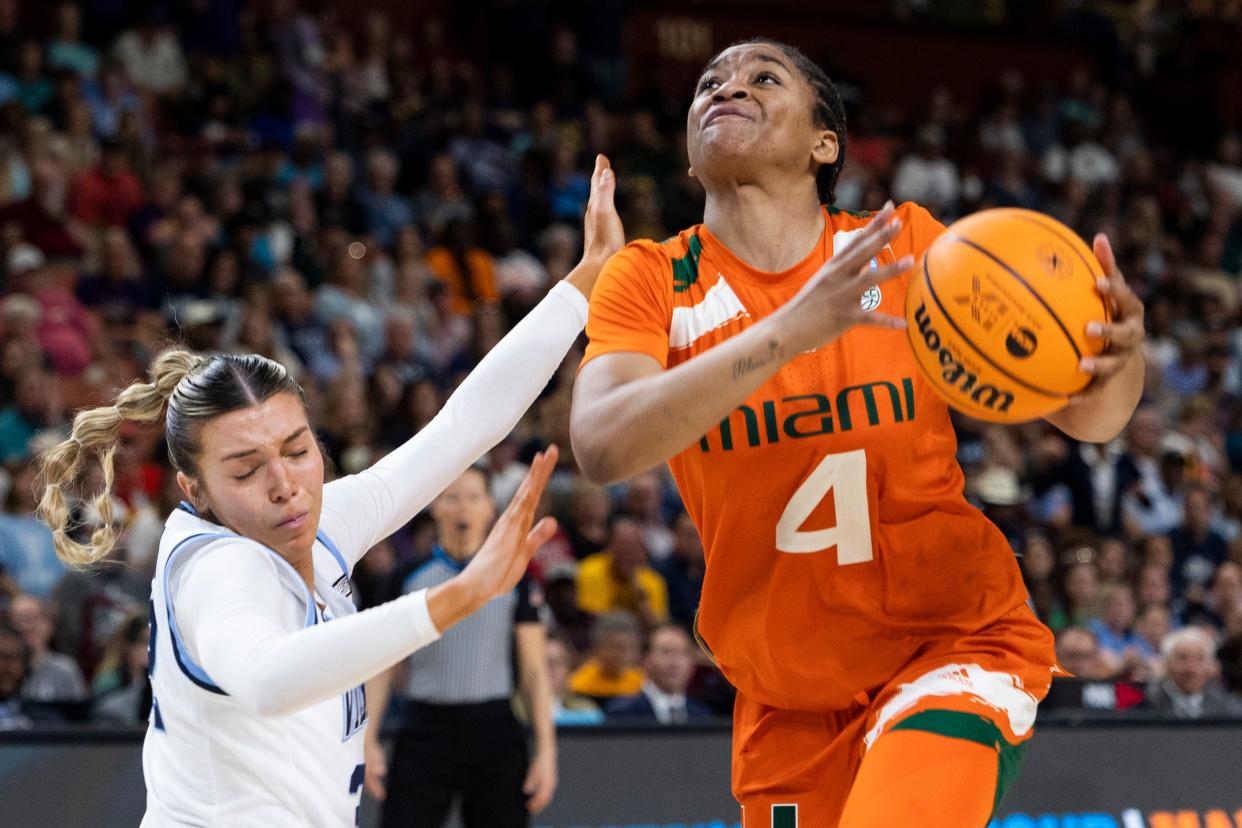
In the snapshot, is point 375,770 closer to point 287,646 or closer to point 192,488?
point 192,488

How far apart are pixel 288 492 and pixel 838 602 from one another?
3.66 ft

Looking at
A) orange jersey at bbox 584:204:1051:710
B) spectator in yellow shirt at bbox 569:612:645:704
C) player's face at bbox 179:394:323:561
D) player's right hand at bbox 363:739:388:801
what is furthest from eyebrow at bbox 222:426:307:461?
spectator in yellow shirt at bbox 569:612:645:704

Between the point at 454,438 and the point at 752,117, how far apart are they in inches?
37.0

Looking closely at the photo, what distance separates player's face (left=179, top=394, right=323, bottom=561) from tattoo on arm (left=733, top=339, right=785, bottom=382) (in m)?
0.80

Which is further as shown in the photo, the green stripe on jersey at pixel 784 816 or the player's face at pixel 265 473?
the green stripe on jersey at pixel 784 816

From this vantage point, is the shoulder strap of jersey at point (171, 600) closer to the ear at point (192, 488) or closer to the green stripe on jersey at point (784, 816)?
the ear at point (192, 488)

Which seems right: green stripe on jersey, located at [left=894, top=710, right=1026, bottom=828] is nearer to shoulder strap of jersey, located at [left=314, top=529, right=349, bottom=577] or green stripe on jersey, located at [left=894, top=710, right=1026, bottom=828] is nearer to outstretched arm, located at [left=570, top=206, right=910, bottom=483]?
outstretched arm, located at [left=570, top=206, right=910, bottom=483]

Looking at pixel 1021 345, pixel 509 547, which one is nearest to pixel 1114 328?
pixel 1021 345

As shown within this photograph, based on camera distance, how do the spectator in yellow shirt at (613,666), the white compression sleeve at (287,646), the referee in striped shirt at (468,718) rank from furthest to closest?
1. the spectator in yellow shirt at (613,666)
2. the referee in striped shirt at (468,718)
3. the white compression sleeve at (287,646)

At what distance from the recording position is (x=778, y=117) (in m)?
3.51

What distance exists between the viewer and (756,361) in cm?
285

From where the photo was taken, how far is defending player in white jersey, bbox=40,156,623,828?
2631mm

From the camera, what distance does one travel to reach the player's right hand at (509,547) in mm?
2688

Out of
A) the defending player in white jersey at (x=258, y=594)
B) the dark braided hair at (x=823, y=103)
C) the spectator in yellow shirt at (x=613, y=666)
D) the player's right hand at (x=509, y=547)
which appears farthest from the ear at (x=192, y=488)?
the spectator in yellow shirt at (x=613, y=666)
